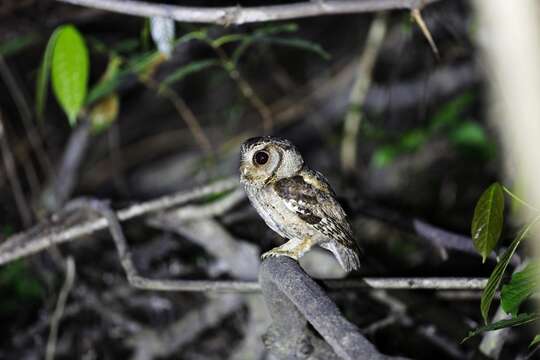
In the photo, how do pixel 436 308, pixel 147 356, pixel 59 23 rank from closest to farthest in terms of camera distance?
pixel 436 308
pixel 147 356
pixel 59 23

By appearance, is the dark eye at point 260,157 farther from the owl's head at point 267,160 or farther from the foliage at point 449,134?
the foliage at point 449,134

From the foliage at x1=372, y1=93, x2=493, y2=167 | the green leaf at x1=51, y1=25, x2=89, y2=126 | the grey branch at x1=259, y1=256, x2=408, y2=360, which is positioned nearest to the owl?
the grey branch at x1=259, y1=256, x2=408, y2=360

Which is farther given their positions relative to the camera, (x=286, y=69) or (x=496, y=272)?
(x=286, y=69)

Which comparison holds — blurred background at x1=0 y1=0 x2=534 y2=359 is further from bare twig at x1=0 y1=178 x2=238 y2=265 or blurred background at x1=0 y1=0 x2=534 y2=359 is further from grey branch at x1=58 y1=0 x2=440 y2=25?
grey branch at x1=58 y1=0 x2=440 y2=25

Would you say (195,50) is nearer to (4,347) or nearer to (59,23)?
(59,23)

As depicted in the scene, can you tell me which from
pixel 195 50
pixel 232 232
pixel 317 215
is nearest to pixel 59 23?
pixel 195 50

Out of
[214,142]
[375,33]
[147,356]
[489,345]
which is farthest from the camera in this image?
[214,142]

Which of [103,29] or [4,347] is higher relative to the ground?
[103,29]

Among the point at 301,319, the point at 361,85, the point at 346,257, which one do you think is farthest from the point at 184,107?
the point at 301,319
